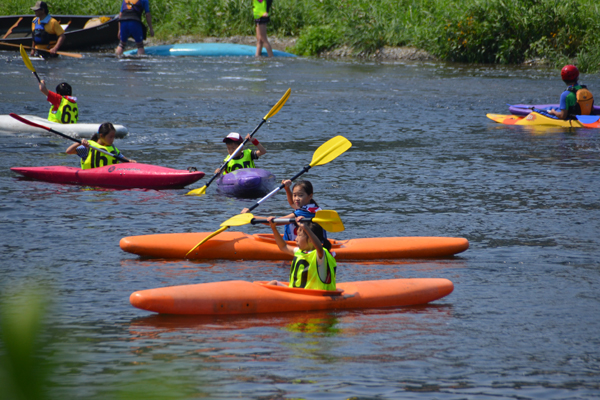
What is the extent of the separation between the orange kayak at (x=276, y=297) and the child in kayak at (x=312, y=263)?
91mm

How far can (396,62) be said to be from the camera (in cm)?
2198

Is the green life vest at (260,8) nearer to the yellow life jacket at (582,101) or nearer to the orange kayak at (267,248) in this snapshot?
the yellow life jacket at (582,101)

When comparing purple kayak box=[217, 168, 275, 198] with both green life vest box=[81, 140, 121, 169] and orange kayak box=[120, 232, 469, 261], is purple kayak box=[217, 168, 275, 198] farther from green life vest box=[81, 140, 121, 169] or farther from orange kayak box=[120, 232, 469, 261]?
orange kayak box=[120, 232, 469, 261]

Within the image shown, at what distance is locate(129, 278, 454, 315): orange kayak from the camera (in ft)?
14.8

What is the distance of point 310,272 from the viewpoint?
4.83m

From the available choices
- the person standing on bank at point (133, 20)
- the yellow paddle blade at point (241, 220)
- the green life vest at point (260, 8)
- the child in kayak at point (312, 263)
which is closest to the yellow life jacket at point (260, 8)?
the green life vest at point (260, 8)

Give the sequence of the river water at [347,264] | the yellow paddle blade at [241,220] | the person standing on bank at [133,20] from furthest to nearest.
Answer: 1. the person standing on bank at [133,20]
2. the yellow paddle blade at [241,220]
3. the river water at [347,264]

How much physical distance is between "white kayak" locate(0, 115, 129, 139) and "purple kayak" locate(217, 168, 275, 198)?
11.2ft

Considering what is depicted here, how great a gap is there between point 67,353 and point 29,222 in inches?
225

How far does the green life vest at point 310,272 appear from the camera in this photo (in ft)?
15.7

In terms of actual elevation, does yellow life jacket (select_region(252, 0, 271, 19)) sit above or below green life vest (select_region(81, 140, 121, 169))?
above

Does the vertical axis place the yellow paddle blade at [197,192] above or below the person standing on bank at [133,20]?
below

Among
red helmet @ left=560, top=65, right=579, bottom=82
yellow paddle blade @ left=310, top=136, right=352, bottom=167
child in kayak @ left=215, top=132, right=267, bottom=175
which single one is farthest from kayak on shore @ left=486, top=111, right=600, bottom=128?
yellow paddle blade @ left=310, top=136, right=352, bottom=167

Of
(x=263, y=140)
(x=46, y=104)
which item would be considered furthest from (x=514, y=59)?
(x=46, y=104)
